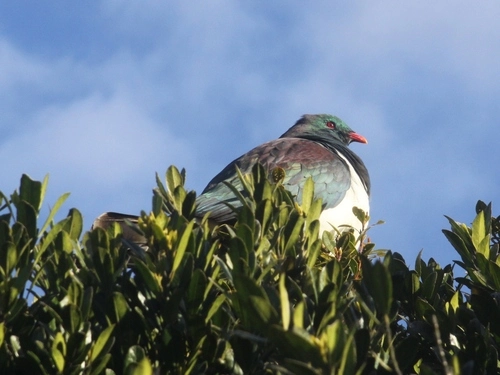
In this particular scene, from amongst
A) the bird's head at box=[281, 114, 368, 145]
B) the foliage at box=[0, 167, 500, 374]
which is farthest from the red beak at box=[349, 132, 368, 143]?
the foliage at box=[0, 167, 500, 374]

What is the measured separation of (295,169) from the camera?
24.9 feet

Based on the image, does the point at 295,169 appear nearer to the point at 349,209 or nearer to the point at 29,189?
the point at 349,209

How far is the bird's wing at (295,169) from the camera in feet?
23.6

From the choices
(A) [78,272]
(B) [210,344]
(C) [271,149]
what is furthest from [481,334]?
(C) [271,149]

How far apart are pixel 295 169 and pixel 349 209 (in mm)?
571

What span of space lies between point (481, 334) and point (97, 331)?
1.13 m

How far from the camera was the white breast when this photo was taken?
7121 millimetres

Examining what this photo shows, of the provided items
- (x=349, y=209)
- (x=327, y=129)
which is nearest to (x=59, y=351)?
(x=349, y=209)

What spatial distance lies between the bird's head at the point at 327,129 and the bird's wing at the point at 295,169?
2.01m

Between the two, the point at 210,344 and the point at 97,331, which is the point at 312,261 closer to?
the point at 210,344

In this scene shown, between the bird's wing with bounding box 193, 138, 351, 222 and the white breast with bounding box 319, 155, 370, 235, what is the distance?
0.17 ft

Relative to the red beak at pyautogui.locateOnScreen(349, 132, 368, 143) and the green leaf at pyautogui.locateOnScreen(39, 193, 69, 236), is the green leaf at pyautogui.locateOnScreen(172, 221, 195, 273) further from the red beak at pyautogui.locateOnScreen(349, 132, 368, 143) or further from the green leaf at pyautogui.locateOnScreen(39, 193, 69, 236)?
the red beak at pyautogui.locateOnScreen(349, 132, 368, 143)

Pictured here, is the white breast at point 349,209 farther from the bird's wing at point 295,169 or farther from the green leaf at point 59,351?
the green leaf at point 59,351

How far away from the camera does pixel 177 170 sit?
3.53 meters
